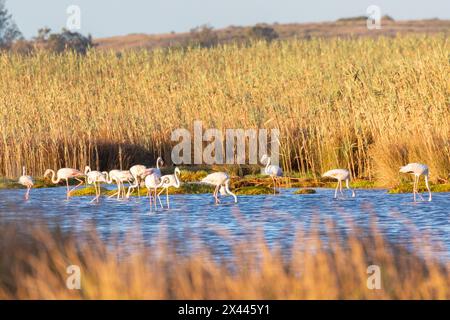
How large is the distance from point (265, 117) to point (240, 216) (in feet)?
25.4

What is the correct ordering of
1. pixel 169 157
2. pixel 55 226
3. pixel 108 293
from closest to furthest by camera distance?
1. pixel 108 293
2. pixel 55 226
3. pixel 169 157

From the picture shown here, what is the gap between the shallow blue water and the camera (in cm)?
1202

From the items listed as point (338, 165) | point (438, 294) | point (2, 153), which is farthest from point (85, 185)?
point (438, 294)

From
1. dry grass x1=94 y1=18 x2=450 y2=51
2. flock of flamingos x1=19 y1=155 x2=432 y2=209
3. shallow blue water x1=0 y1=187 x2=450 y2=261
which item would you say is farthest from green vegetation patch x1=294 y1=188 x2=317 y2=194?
dry grass x1=94 y1=18 x2=450 y2=51

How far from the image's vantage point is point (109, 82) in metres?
29.0

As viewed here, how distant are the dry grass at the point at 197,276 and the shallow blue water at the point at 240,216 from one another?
1150 millimetres

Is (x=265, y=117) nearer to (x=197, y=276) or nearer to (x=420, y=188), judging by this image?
(x=420, y=188)

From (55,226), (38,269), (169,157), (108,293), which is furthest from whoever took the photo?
(169,157)

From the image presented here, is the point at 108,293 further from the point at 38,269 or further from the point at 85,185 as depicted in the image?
the point at 85,185

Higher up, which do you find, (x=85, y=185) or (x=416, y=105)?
(x=416, y=105)

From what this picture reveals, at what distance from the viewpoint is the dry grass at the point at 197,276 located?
24.6 ft

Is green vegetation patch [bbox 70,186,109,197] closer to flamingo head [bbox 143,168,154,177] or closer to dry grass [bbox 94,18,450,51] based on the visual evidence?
flamingo head [bbox 143,168,154,177]

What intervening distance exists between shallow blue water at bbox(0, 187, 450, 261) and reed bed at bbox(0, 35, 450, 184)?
1487 mm
